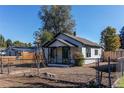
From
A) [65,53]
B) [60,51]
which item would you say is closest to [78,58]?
[65,53]

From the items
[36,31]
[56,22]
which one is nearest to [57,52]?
[36,31]

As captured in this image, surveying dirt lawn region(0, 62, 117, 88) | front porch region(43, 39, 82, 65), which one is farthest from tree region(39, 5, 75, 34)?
dirt lawn region(0, 62, 117, 88)

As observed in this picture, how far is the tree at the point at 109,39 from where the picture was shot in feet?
119

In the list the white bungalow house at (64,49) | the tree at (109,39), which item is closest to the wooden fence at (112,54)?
the tree at (109,39)

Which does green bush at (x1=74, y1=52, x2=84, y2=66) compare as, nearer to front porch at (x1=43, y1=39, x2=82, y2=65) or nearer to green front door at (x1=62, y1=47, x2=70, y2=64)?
front porch at (x1=43, y1=39, x2=82, y2=65)

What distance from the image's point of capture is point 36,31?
35219 millimetres

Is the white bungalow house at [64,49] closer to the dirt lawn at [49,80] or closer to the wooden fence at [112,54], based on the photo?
the wooden fence at [112,54]

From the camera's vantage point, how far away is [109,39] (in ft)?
127

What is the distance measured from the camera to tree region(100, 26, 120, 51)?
3638 cm

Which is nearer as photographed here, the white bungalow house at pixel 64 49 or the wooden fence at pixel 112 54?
the white bungalow house at pixel 64 49

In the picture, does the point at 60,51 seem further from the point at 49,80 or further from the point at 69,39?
the point at 49,80
